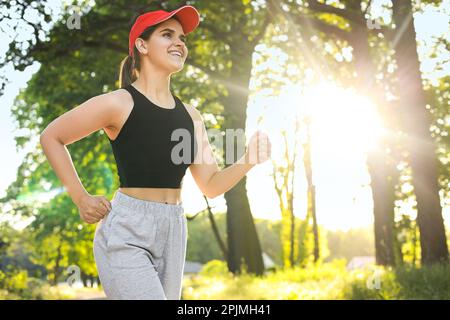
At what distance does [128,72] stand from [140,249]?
1145 mm

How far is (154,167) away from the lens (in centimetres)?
300

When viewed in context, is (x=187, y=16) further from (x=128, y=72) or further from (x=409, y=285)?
(x=409, y=285)

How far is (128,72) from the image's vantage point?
11.3 ft

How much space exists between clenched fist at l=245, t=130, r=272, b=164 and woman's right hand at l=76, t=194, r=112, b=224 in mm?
806

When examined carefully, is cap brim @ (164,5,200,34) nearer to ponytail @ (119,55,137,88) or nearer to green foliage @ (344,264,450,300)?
ponytail @ (119,55,137,88)

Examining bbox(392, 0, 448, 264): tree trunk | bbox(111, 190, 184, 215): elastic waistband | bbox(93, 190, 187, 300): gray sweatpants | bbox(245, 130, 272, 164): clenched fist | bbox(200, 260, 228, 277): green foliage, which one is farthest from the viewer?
bbox(200, 260, 228, 277): green foliage

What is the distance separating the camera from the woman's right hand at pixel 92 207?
2.84 m

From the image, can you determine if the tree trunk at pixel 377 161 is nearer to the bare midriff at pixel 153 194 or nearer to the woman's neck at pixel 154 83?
the woman's neck at pixel 154 83

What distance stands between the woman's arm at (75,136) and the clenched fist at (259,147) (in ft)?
2.41

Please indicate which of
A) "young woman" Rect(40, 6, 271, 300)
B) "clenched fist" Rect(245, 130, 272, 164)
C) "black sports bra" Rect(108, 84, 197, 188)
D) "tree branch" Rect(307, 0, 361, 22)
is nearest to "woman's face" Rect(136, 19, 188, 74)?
"young woman" Rect(40, 6, 271, 300)

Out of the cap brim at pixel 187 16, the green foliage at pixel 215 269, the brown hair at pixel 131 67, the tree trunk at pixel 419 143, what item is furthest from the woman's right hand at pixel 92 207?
the green foliage at pixel 215 269

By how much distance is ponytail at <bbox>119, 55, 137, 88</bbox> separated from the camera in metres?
3.41

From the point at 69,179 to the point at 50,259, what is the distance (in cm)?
3888
